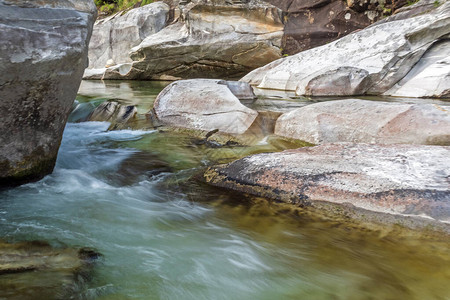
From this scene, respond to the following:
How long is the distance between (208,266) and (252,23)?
1224 centimetres

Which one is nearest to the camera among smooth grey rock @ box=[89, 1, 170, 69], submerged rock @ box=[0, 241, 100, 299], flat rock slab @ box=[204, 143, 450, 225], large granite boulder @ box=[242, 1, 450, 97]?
submerged rock @ box=[0, 241, 100, 299]

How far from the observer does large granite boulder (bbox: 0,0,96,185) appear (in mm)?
2498

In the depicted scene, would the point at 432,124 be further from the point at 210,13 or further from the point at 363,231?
the point at 210,13

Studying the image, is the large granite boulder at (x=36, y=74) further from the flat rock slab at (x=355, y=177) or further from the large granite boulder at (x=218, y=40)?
the large granite boulder at (x=218, y=40)

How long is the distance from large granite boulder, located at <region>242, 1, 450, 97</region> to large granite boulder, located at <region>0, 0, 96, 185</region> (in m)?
6.04

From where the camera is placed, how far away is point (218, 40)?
12.5 m

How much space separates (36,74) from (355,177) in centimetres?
266

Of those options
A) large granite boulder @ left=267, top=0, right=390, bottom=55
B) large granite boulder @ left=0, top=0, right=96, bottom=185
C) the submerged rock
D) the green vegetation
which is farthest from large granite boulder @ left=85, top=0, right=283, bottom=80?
the submerged rock

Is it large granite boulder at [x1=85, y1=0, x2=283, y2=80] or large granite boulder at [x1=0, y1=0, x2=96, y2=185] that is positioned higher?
large granite boulder at [x1=85, y1=0, x2=283, y2=80]

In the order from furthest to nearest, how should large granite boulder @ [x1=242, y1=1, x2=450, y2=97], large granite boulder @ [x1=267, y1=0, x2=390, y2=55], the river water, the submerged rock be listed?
large granite boulder @ [x1=267, y1=0, x2=390, y2=55] < large granite boulder @ [x1=242, y1=1, x2=450, y2=97] < the river water < the submerged rock

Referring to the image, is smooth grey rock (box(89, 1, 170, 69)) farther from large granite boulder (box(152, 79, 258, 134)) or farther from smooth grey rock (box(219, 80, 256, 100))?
large granite boulder (box(152, 79, 258, 134))

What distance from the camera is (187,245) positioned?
7.58 feet

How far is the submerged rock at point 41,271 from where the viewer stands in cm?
159

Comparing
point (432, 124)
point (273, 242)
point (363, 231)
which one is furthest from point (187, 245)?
point (432, 124)
